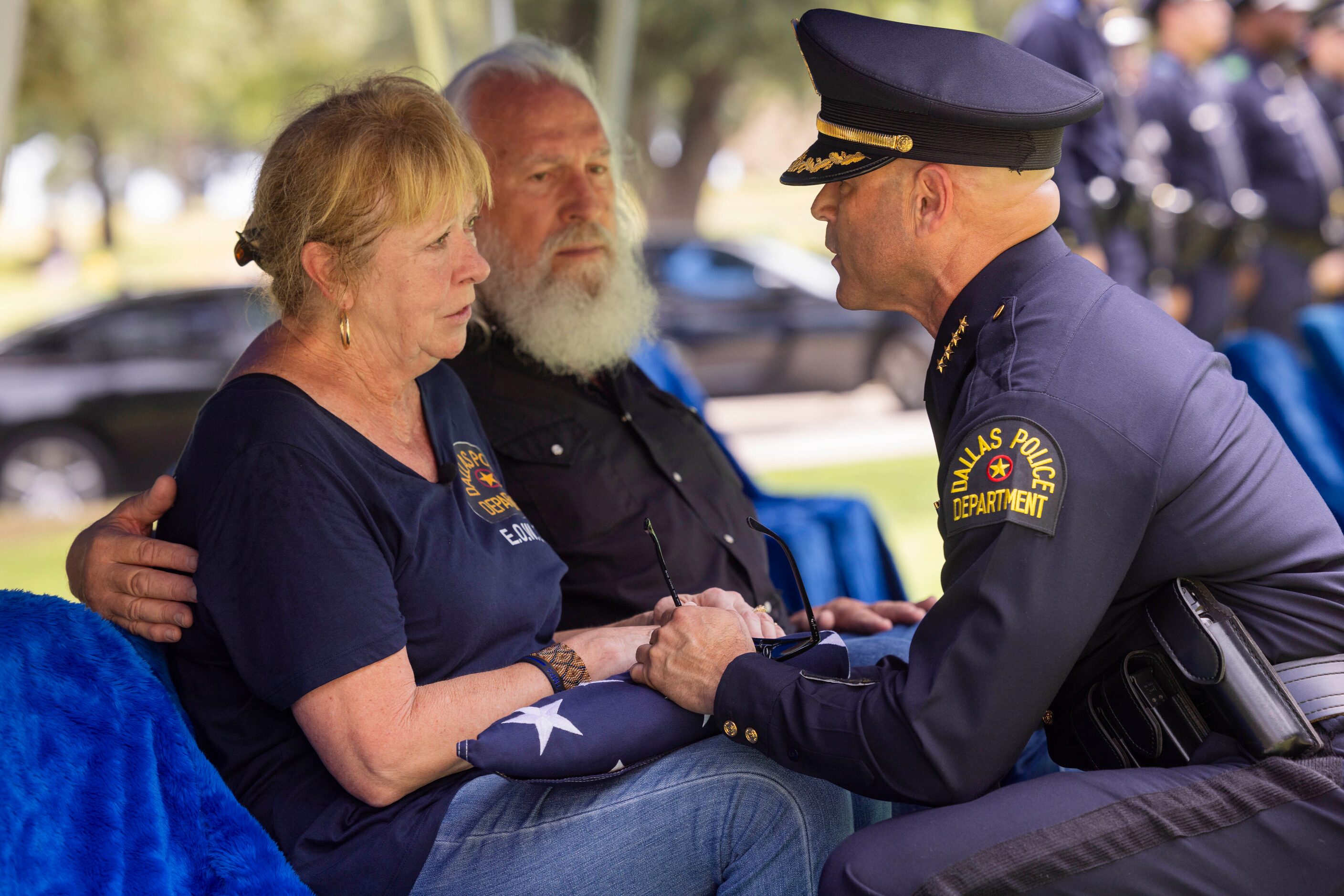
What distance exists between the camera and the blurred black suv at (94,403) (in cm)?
859

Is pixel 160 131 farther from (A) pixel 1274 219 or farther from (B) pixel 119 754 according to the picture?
(B) pixel 119 754

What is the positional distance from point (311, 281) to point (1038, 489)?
1.19 metres

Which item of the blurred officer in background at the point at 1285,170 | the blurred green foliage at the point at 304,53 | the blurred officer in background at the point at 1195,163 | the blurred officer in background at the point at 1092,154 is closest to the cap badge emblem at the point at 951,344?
the blurred officer in background at the point at 1092,154

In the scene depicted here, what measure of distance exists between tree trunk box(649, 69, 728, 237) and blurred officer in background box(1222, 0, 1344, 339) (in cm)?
1044

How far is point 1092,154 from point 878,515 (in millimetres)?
2223

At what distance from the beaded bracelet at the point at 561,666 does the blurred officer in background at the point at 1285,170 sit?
6.61 meters

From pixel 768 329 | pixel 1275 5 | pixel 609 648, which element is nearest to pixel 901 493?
pixel 1275 5

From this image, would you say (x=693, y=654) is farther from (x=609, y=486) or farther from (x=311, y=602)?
(x=609, y=486)

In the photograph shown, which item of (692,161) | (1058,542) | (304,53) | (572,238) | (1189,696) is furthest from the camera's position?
(692,161)

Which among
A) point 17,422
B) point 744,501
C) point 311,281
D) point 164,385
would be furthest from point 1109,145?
point 17,422

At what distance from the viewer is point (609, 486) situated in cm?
265

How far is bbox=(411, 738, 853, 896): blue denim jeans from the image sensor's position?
68.7 inches

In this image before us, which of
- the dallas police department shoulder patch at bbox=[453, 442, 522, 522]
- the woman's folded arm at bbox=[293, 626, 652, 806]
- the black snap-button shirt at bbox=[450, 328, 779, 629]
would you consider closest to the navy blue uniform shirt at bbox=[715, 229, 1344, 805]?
the woman's folded arm at bbox=[293, 626, 652, 806]

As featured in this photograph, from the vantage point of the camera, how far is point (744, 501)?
2.92 m
